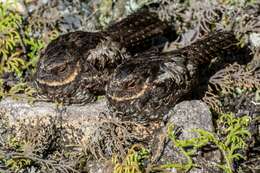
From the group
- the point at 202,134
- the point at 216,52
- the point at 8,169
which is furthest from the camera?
the point at 216,52

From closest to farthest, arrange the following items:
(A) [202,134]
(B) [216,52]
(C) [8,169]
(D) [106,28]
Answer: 1. (A) [202,134]
2. (C) [8,169]
3. (B) [216,52]
4. (D) [106,28]

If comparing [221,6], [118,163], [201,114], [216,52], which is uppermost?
[221,6]

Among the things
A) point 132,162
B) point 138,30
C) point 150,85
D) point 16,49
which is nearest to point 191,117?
point 150,85

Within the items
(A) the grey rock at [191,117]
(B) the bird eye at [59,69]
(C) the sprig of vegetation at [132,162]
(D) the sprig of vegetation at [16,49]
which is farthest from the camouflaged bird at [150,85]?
(D) the sprig of vegetation at [16,49]

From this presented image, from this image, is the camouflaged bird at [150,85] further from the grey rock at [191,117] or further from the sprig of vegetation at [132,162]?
the sprig of vegetation at [132,162]

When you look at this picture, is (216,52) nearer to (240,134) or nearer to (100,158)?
(240,134)

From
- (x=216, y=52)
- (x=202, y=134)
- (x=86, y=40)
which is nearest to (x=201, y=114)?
(x=202, y=134)
